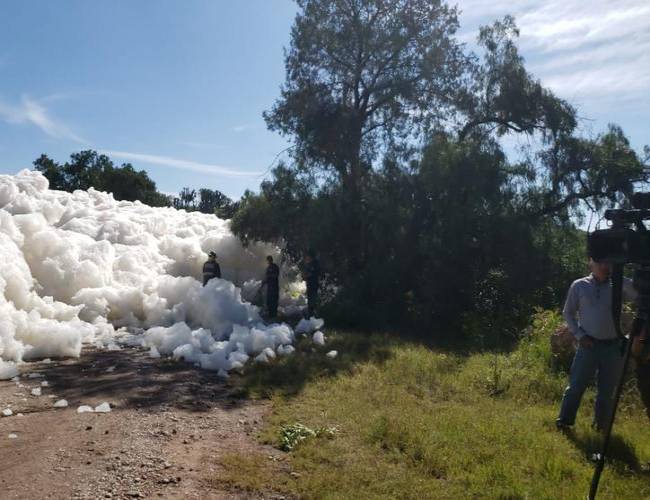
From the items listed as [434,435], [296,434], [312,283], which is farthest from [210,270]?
[434,435]

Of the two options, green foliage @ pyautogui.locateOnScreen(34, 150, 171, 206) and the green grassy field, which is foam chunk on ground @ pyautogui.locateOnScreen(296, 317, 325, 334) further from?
green foliage @ pyautogui.locateOnScreen(34, 150, 171, 206)

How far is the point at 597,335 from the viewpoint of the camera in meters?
4.99

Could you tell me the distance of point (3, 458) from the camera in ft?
15.2

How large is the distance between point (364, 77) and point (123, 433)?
12.5m

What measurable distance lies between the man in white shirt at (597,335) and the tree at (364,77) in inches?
405

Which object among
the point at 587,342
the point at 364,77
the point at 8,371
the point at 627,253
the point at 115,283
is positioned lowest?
the point at 8,371

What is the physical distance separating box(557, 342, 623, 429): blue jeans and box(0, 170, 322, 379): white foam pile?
16.4ft

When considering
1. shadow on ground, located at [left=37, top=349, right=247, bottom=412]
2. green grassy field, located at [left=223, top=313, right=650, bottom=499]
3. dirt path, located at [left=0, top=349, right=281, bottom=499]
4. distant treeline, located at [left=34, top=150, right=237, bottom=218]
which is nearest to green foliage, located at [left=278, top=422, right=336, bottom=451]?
green grassy field, located at [left=223, top=313, right=650, bottom=499]

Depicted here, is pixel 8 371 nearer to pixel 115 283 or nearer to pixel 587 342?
pixel 115 283

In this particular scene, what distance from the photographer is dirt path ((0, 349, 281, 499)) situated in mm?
4152

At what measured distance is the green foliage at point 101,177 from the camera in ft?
135

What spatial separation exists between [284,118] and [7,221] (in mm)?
7498

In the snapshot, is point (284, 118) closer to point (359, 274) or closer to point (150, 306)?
point (359, 274)

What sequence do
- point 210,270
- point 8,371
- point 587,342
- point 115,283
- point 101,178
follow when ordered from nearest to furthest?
point 587,342 < point 8,371 < point 115,283 < point 210,270 < point 101,178
